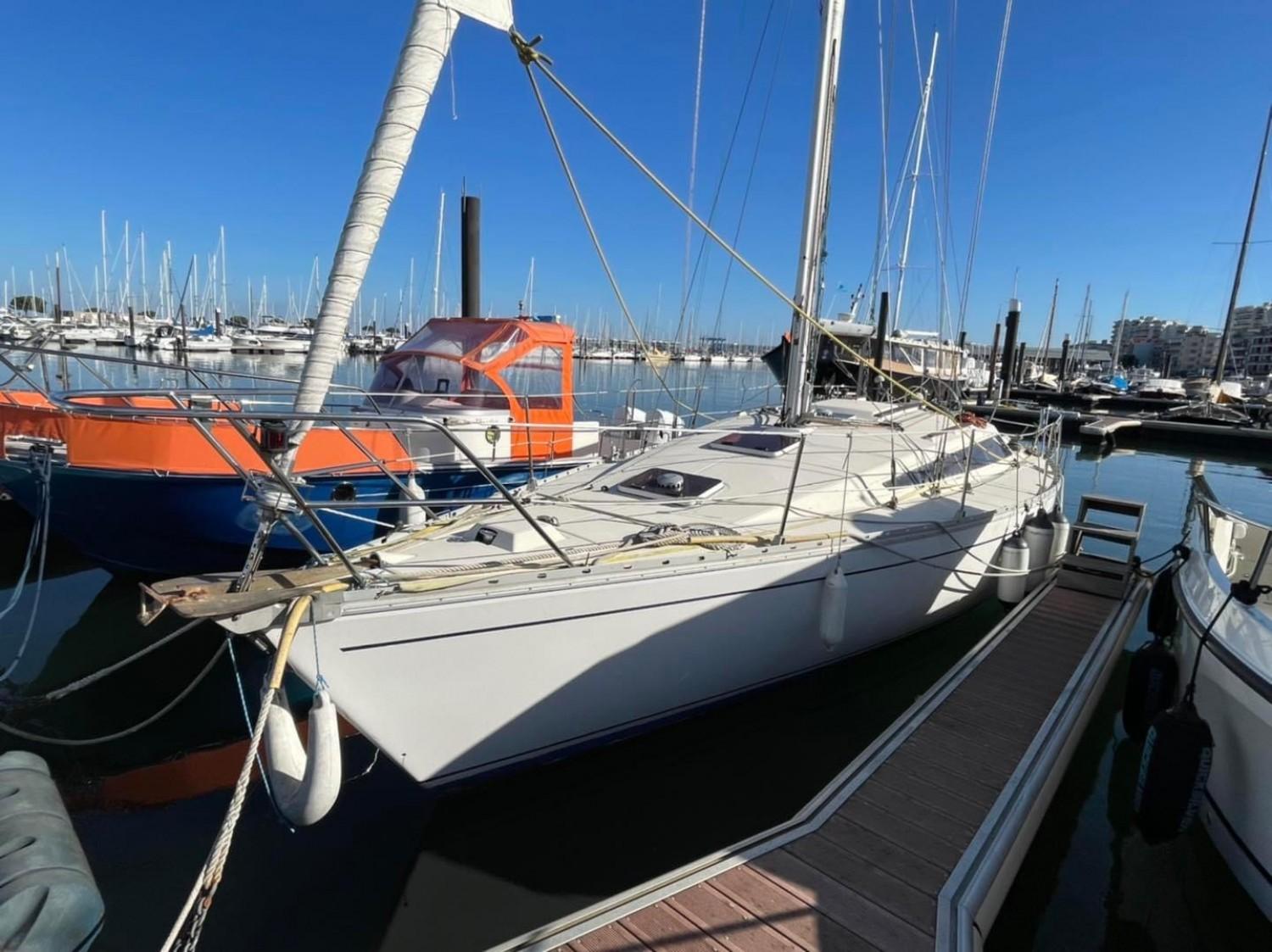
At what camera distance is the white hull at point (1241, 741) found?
3.35 m

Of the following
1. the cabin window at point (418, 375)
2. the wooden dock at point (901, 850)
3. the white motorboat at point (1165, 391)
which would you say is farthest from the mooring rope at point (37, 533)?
the white motorboat at point (1165, 391)

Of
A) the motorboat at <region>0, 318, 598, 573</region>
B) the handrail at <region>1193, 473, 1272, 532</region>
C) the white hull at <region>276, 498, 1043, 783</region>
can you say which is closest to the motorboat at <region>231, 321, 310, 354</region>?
the motorboat at <region>0, 318, 598, 573</region>

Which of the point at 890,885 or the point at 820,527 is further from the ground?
the point at 820,527

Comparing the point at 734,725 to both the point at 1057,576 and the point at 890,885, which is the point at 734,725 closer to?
the point at 890,885

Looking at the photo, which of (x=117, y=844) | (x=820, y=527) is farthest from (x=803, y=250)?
(x=117, y=844)

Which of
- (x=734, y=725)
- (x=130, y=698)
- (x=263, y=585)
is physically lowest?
(x=130, y=698)

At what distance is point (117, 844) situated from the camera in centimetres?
416

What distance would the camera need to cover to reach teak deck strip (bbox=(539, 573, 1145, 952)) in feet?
9.59

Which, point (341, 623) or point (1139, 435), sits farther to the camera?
point (1139, 435)

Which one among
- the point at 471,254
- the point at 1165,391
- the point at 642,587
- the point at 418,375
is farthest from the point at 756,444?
the point at 1165,391

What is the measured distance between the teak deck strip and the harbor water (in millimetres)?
625

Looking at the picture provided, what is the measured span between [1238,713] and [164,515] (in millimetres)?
8888

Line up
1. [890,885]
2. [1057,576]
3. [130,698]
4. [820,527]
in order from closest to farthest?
[890,885], [820,527], [130,698], [1057,576]

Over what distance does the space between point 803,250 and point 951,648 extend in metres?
4.25
